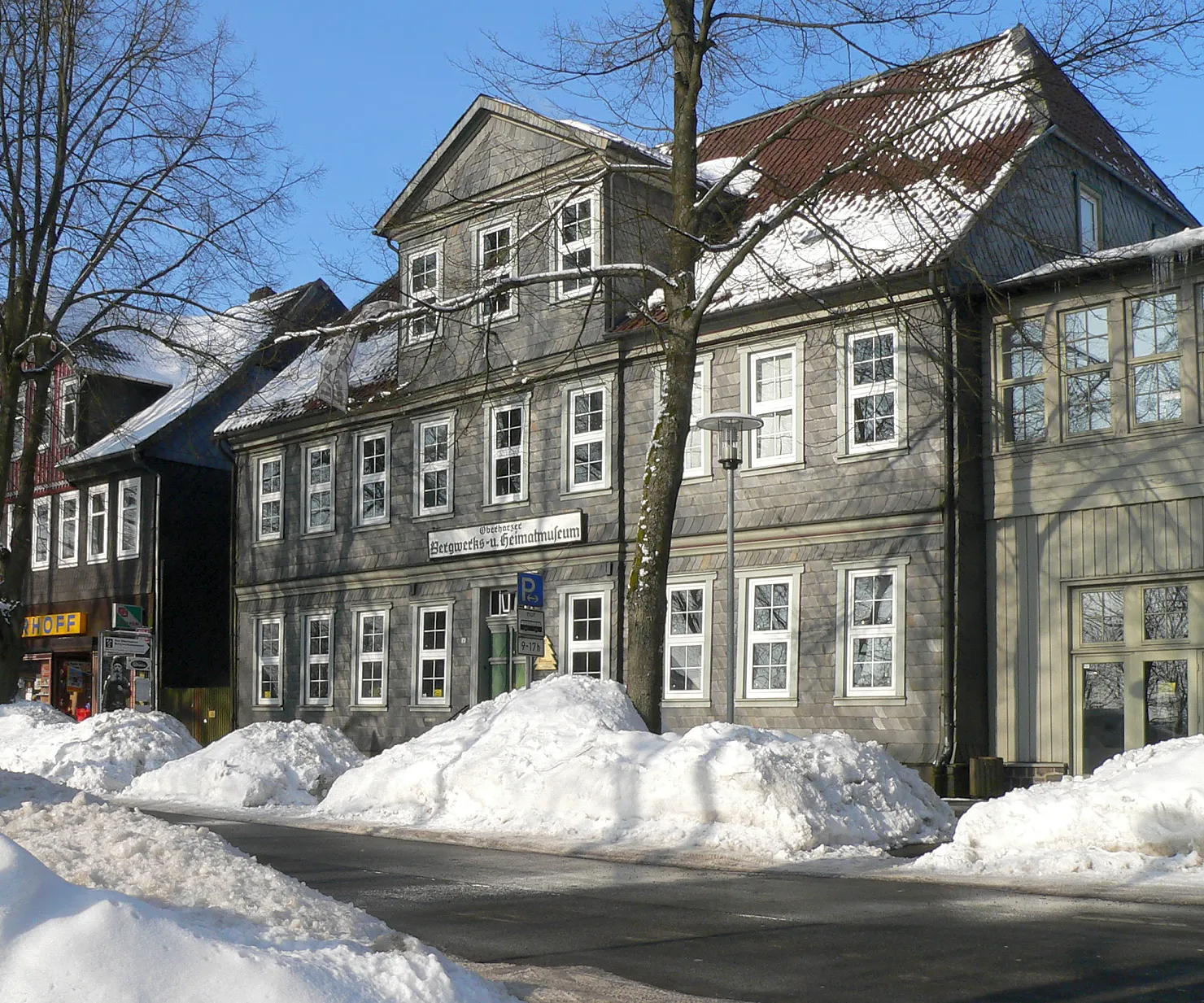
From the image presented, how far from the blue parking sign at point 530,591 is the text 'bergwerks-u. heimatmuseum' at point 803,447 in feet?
7.32

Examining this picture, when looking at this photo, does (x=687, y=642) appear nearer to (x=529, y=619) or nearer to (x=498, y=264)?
(x=529, y=619)

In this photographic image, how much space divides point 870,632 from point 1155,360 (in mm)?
5136

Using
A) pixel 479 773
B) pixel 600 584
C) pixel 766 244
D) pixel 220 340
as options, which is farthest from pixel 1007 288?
pixel 220 340

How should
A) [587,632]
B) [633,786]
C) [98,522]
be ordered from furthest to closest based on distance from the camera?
1. [98,522]
2. [587,632]
3. [633,786]

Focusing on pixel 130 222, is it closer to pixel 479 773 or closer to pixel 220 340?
pixel 220 340

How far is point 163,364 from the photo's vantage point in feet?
131

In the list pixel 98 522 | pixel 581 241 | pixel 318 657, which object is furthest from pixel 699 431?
pixel 98 522

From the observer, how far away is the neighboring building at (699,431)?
64.4 ft

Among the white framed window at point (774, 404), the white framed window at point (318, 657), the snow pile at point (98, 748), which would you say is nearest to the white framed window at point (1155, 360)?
the white framed window at point (774, 404)

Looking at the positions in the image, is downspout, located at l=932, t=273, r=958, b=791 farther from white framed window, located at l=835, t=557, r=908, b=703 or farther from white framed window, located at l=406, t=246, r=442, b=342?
white framed window, located at l=406, t=246, r=442, b=342

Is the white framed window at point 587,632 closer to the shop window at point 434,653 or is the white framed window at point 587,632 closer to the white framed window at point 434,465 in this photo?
the shop window at point 434,653

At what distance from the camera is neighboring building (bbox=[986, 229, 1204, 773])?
18.2 meters

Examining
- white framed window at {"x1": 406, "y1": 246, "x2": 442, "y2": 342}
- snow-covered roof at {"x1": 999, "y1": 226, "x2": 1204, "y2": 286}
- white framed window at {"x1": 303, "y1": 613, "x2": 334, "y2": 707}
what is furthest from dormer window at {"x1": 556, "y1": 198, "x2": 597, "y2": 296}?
white framed window at {"x1": 303, "y1": 613, "x2": 334, "y2": 707}

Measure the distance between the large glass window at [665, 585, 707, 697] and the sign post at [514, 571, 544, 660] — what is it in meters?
3.69
